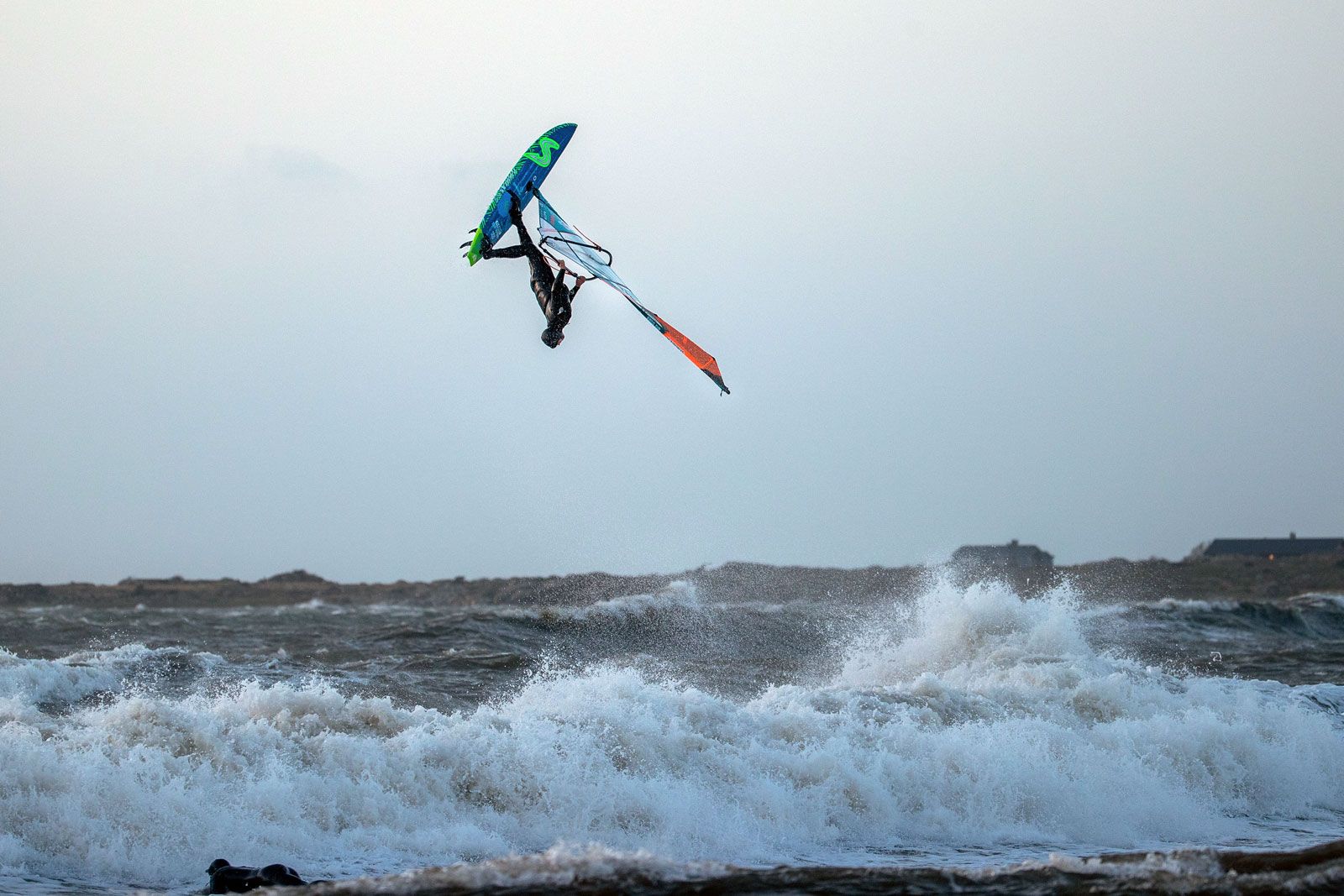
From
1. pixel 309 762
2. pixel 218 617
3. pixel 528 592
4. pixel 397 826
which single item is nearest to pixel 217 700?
pixel 309 762

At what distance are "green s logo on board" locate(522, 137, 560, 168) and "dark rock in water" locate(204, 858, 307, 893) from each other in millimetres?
6203

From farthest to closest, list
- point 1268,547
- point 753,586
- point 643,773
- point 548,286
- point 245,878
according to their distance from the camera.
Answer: point 1268,547 < point 753,586 < point 548,286 < point 643,773 < point 245,878

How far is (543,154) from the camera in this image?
10711 millimetres

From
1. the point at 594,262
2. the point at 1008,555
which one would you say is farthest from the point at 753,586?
the point at 594,262

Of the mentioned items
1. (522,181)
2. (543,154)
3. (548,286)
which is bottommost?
(548,286)

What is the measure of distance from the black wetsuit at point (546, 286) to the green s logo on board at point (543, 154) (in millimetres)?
792

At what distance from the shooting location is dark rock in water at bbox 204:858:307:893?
6.77 m

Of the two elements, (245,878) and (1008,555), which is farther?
(1008,555)

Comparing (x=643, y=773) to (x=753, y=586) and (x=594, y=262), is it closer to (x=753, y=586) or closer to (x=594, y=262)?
(x=594, y=262)

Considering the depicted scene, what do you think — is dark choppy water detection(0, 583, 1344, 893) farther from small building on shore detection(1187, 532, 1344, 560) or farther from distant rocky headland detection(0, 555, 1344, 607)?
small building on shore detection(1187, 532, 1344, 560)

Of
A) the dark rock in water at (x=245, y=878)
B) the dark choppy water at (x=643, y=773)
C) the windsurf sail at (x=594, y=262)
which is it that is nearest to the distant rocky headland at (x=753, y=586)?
the dark choppy water at (x=643, y=773)

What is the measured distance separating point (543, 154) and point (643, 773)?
17.6 ft

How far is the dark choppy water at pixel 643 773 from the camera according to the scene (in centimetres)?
779

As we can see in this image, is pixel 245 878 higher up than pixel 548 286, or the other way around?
pixel 548 286
